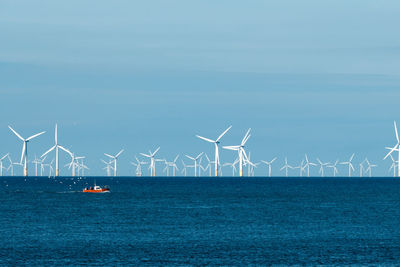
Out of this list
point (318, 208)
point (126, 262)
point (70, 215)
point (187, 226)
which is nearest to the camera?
point (126, 262)

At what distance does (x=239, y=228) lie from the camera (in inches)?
4476

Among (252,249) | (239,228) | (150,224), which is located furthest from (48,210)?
(252,249)

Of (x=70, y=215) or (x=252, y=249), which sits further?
(x=70, y=215)

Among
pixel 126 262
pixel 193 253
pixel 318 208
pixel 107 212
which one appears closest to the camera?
Answer: pixel 126 262

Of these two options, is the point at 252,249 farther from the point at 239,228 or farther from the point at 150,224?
the point at 150,224

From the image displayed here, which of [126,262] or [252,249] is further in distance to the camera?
[252,249]

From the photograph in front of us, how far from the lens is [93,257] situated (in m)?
82.2

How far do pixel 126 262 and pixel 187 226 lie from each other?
3748 centimetres

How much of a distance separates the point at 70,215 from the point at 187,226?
2858 cm

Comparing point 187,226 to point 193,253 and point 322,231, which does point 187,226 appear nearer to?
point 322,231

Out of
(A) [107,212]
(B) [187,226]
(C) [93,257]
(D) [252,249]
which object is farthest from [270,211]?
(C) [93,257]

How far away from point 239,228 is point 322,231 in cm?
1114

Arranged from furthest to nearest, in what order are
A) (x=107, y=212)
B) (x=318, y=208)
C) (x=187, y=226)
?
(x=318, y=208) → (x=107, y=212) → (x=187, y=226)

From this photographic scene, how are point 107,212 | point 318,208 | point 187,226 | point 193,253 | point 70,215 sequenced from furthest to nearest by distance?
point 318,208 < point 107,212 < point 70,215 < point 187,226 < point 193,253
